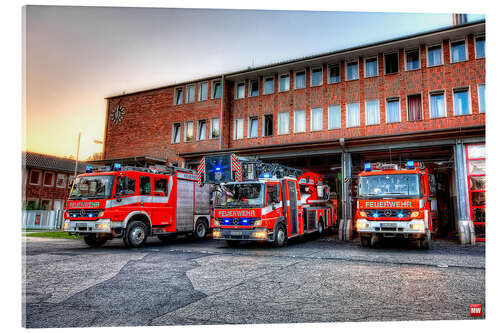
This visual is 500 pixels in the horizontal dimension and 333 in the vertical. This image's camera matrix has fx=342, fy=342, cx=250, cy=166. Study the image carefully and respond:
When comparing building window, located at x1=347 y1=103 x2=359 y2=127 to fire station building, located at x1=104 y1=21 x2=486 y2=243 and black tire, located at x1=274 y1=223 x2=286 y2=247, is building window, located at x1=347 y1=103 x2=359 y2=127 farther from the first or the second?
black tire, located at x1=274 y1=223 x2=286 y2=247

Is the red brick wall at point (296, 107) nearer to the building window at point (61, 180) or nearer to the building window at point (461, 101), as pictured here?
the building window at point (461, 101)

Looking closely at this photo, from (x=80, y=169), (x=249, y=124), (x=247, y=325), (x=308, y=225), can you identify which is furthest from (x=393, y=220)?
(x=80, y=169)

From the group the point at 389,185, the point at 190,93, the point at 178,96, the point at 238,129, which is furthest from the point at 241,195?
the point at 178,96

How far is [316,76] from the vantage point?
19.2 metres

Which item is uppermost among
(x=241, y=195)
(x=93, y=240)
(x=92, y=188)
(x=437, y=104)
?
(x=437, y=104)

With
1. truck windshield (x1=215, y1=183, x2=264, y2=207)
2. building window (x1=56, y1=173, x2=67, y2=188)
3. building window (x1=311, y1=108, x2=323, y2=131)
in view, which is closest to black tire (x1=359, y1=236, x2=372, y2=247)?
truck windshield (x1=215, y1=183, x2=264, y2=207)

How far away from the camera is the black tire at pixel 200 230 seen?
1533 cm

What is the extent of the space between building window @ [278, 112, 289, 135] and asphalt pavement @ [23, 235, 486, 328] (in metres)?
10.5

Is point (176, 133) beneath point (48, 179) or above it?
above

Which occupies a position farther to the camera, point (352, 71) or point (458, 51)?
point (352, 71)

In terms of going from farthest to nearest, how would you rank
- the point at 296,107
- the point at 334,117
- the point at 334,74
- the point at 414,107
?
1. the point at 296,107
2. the point at 334,74
3. the point at 334,117
4. the point at 414,107

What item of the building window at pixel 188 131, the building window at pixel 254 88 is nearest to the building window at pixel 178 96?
the building window at pixel 188 131

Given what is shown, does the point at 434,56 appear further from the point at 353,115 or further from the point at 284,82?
the point at 284,82

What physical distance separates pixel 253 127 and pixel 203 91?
4612 mm
